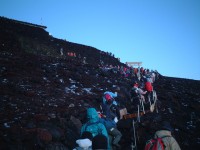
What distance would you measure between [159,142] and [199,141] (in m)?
7.06

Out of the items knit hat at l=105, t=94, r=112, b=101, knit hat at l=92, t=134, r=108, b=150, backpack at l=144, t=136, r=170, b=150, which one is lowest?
backpack at l=144, t=136, r=170, b=150

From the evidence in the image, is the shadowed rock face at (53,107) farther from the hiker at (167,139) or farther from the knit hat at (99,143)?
the knit hat at (99,143)

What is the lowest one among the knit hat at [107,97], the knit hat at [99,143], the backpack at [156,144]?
the backpack at [156,144]

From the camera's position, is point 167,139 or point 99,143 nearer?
point 99,143

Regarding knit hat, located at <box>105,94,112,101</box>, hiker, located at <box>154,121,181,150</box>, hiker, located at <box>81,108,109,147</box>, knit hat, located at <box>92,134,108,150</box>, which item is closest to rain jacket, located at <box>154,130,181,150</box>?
hiker, located at <box>154,121,181,150</box>

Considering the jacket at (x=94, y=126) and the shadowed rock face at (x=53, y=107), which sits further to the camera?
the shadowed rock face at (x=53, y=107)

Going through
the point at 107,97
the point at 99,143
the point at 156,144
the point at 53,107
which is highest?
the point at 107,97

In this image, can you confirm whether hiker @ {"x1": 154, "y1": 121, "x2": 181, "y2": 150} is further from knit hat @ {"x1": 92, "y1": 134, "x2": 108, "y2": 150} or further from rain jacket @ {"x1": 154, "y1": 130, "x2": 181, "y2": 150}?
knit hat @ {"x1": 92, "y1": 134, "x2": 108, "y2": 150}

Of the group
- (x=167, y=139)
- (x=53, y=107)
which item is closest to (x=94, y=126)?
(x=167, y=139)

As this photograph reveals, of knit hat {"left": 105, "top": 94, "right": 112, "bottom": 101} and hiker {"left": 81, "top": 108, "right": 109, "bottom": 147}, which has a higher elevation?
knit hat {"left": 105, "top": 94, "right": 112, "bottom": 101}

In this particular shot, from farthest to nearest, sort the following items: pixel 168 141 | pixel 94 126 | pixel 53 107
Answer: pixel 53 107 → pixel 94 126 → pixel 168 141

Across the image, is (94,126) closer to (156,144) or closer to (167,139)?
(156,144)

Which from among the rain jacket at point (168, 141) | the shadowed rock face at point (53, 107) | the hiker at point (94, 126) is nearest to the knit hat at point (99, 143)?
the hiker at point (94, 126)

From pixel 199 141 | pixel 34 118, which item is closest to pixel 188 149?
pixel 199 141
